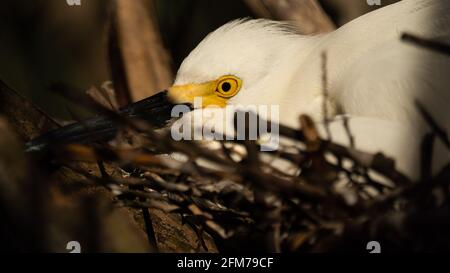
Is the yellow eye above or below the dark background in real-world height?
below

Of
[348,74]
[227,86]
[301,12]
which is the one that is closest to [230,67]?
[227,86]

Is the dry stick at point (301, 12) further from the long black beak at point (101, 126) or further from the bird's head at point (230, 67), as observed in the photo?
the long black beak at point (101, 126)

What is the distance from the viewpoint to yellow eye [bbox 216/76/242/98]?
210 cm

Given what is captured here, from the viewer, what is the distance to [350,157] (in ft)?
4.54

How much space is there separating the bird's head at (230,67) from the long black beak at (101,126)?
53 millimetres

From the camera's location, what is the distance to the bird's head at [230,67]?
2092 millimetres

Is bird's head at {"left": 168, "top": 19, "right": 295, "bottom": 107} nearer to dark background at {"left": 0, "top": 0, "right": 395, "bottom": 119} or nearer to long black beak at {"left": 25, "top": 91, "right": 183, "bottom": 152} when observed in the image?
long black beak at {"left": 25, "top": 91, "right": 183, "bottom": 152}

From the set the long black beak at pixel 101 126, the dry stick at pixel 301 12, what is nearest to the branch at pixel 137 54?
the dry stick at pixel 301 12

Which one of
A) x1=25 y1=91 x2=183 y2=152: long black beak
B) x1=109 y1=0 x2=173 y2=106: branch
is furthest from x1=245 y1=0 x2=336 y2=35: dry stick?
x1=25 y1=91 x2=183 y2=152: long black beak

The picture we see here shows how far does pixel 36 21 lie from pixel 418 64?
2097 millimetres

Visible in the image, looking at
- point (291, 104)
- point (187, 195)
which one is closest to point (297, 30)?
point (291, 104)

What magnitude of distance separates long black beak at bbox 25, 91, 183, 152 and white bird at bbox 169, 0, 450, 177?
57mm

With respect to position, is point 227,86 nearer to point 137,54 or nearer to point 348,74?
point 348,74

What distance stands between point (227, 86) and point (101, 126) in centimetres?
39
